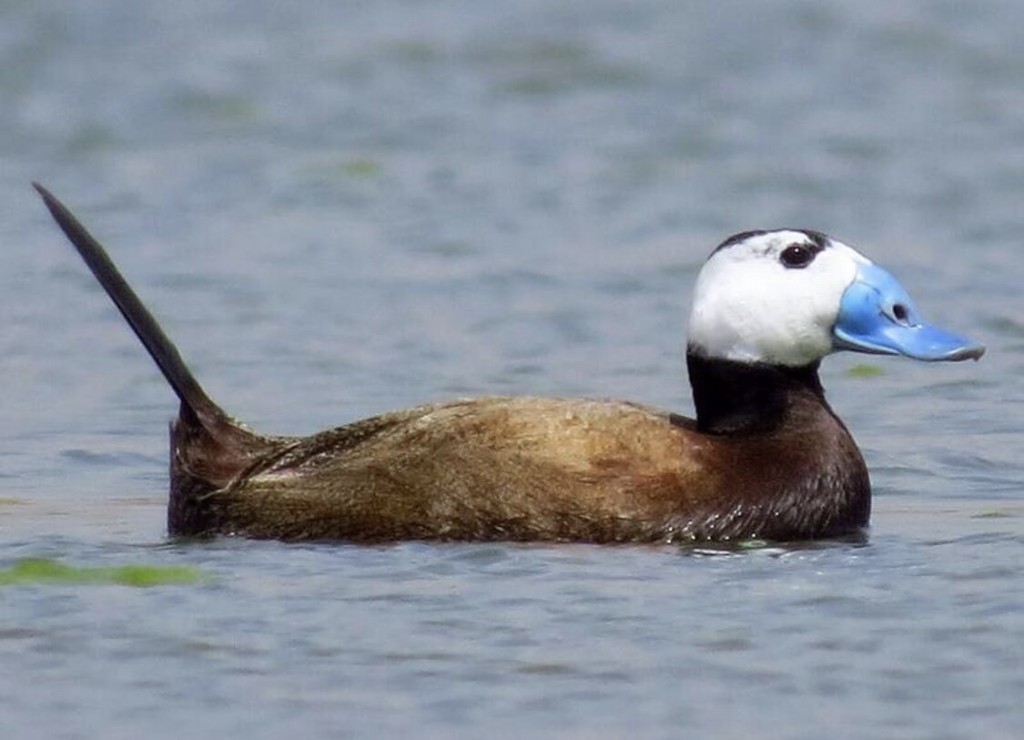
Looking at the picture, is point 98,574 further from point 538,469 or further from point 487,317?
point 487,317

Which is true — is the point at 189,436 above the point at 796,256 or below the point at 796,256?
below

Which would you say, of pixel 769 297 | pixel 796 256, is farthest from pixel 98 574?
pixel 796 256

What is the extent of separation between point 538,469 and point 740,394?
85cm

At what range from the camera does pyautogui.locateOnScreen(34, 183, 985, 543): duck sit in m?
8.94

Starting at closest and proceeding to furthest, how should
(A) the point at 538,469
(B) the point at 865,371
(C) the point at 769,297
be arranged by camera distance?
1. (A) the point at 538,469
2. (C) the point at 769,297
3. (B) the point at 865,371

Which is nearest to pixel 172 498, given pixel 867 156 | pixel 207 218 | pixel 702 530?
pixel 702 530

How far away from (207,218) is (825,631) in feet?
27.9

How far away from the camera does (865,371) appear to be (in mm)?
12719

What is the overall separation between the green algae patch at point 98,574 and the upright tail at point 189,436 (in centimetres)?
57

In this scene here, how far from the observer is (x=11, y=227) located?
51.8ft

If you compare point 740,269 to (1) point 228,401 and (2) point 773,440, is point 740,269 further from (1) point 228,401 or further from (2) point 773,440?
(1) point 228,401

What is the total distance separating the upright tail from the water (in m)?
0.19

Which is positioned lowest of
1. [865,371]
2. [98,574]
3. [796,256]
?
[98,574]

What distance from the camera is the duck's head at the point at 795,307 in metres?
9.38
